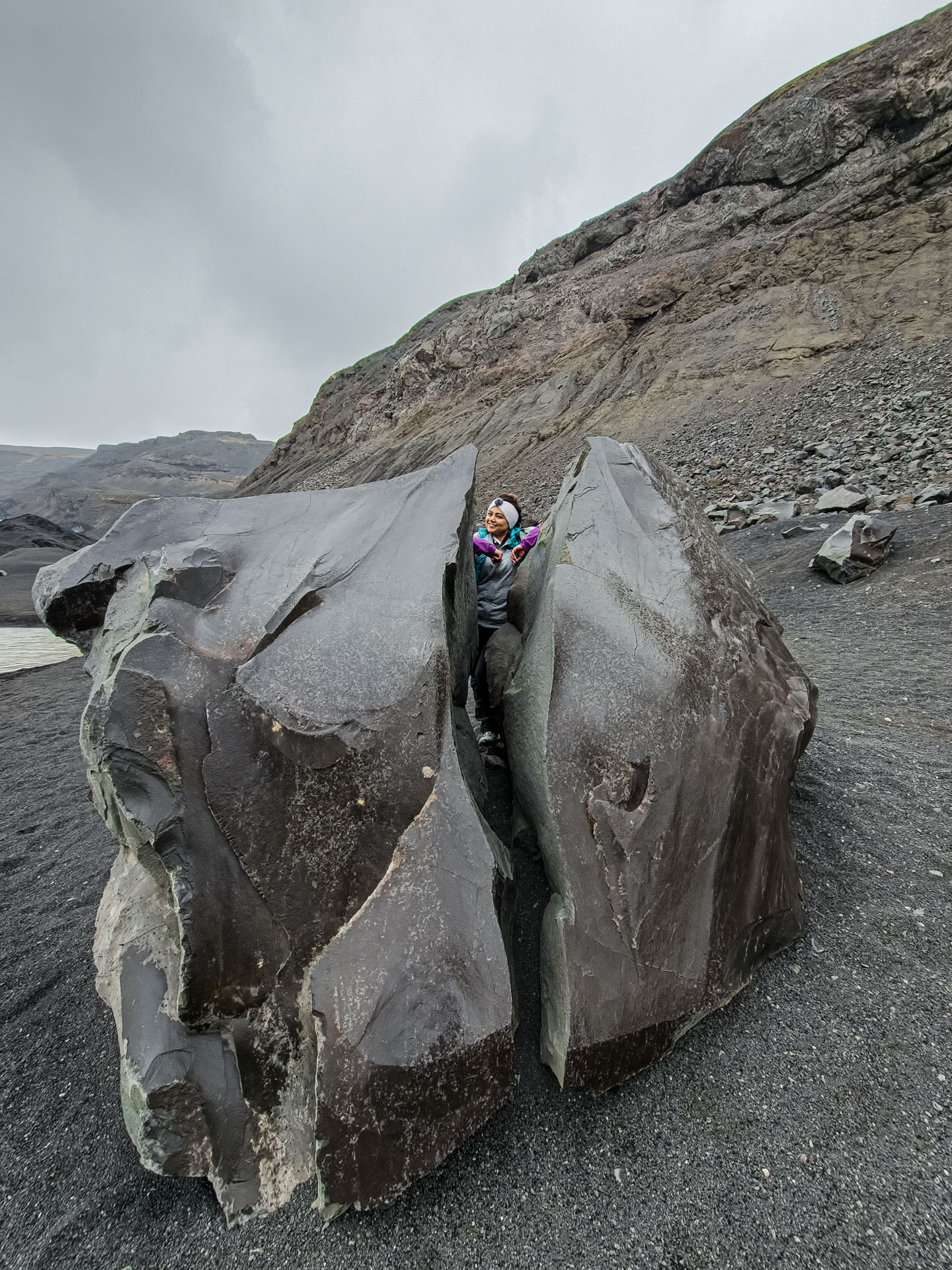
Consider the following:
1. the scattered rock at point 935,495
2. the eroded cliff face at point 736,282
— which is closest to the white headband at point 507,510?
the scattered rock at point 935,495

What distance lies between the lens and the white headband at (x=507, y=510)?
3209 mm

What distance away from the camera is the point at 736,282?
13672mm

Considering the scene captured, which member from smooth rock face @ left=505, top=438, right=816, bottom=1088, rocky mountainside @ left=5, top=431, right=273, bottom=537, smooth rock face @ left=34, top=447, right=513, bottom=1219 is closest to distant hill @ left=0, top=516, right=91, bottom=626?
rocky mountainside @ left=5, top=431, right=273, bottom=537

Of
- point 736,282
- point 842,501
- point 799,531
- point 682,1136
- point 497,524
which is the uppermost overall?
point 736,282

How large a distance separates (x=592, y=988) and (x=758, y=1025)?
1.81 ft

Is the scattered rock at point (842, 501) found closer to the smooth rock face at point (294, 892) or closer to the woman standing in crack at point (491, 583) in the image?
the woman standing in crack at point (491, 583)

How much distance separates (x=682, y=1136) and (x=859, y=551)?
16.1 feet

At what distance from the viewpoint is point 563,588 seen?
2.07m

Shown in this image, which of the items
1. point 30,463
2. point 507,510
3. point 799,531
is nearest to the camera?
point 507,510

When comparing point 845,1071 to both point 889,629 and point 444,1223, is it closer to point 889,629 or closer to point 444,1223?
point 444,1223

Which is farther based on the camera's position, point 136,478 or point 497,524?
point 136,478

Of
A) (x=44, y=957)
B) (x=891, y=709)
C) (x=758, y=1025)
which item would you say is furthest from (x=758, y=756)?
(x=44, y=957)

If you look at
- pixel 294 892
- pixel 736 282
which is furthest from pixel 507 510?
pixel 736 282

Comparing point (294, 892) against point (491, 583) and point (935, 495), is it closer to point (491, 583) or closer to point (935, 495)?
point (491, 583)
